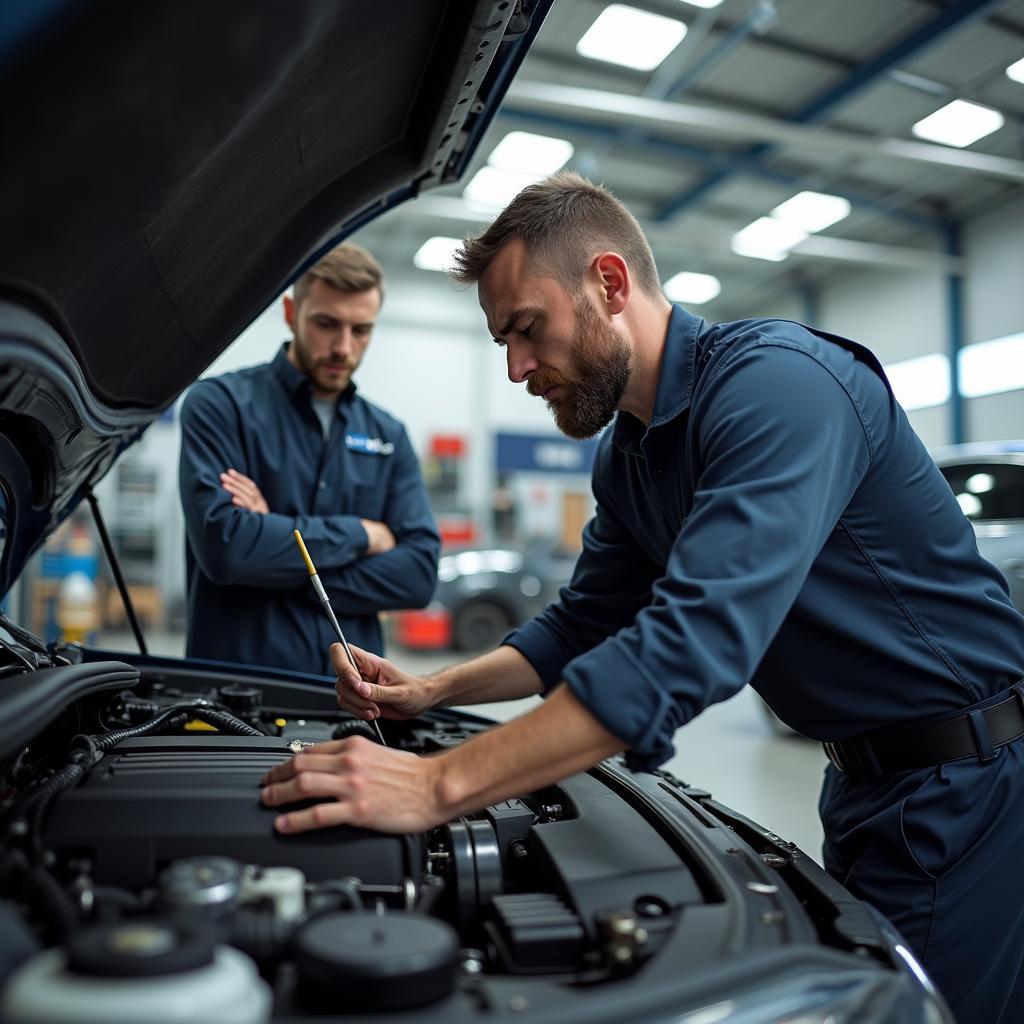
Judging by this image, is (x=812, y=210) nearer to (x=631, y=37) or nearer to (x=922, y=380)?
(x=922, y=380)

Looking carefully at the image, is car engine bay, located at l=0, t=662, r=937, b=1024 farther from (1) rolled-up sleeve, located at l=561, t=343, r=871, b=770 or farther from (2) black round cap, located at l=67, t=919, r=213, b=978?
(1) rolled-up sleeve, located at l=561, t=343, r=871, b=770

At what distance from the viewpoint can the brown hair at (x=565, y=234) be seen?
1239mm

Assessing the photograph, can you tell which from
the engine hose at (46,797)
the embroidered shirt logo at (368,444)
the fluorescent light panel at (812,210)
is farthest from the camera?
the fluorescent light panel at (812,210)

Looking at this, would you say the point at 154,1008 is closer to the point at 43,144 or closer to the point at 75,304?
the point at 43,144

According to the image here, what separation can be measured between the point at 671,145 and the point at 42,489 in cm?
721

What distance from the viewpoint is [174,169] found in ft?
3.13

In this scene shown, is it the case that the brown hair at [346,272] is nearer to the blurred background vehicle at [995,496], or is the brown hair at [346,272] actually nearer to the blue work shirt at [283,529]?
the blue work shirt at [283,529]

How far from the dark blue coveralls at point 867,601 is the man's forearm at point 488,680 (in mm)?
410

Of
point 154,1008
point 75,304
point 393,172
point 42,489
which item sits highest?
point 393,172

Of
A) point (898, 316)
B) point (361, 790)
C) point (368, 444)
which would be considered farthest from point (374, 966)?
point (898, 316)


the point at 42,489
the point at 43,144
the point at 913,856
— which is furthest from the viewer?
the point at 42,489

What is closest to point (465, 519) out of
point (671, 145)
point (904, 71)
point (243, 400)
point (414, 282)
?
point (414, 282)

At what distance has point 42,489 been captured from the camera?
144 centimetres

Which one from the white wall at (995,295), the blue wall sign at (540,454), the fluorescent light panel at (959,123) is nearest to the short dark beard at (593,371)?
the fluorescent light panel at (959,123)
